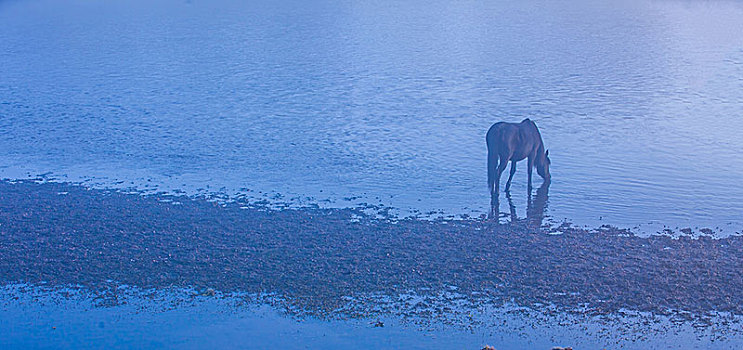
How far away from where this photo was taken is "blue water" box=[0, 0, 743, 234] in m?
12.3

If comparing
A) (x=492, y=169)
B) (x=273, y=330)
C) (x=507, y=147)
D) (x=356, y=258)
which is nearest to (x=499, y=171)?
(x=492, y=169)

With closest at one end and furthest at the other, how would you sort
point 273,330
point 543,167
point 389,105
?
point 273,330, point 543,167, point 389,105

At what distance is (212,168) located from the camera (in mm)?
13414

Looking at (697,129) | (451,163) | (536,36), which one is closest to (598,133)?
(697,129)

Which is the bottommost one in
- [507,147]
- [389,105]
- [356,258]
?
[356,258]

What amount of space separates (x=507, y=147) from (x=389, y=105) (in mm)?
8248

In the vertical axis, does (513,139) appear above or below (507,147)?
above

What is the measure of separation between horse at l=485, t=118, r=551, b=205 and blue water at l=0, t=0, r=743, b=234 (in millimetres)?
314

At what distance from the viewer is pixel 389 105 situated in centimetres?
1983

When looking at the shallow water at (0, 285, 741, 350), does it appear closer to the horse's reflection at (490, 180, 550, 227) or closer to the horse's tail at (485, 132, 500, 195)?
the horse's reflection at (490, 180, 550, 227)

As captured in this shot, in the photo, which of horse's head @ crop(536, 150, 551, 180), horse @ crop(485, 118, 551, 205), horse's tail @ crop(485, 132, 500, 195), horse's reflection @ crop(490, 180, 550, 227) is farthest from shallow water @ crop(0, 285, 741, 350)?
horse's head @ crop(536, 150, 551, 180)

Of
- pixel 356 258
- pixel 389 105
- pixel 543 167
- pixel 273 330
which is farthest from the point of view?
pixel 389 105

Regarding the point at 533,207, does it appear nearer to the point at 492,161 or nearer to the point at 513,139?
the point at 492,161

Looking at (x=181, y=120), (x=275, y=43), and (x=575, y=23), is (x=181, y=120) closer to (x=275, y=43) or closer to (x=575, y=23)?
(x=275, y=43)
